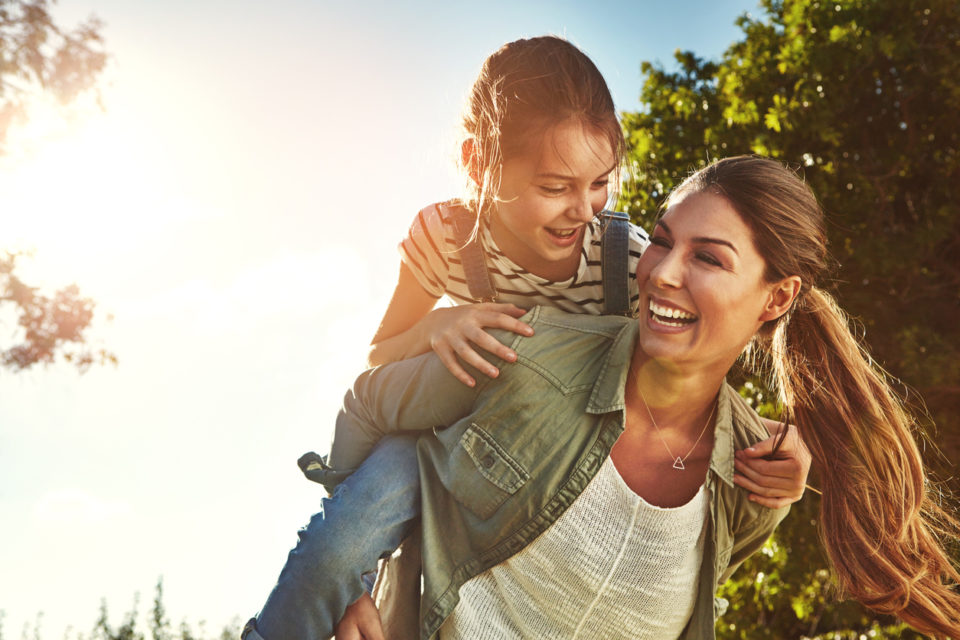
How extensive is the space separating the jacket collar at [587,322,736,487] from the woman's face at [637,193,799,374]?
0.45 ft

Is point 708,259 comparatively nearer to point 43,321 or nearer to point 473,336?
point 473,336

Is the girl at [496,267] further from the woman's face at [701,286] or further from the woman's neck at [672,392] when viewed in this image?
the woman's face at [701,286]

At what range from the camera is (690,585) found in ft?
8.67

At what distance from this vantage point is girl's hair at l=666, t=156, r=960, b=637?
8.48 feet

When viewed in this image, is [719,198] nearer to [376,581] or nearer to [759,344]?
[759,344]

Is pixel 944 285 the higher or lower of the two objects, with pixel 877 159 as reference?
lower

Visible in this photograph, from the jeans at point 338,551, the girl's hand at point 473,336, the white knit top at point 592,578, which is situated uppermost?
the girl's hand at point 473,336

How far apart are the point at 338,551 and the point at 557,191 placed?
145 centimetres

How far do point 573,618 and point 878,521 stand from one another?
1050 mm

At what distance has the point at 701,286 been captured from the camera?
2447mm

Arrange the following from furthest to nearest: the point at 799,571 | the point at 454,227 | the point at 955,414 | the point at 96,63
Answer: the point at 96,63
the point at 799,571
the point at 955,414
the point at 454,227

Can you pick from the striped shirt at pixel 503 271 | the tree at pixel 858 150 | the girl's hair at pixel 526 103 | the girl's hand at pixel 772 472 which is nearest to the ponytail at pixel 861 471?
the girl's hand at pixel 772 472

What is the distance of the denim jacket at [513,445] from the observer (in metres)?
2.49

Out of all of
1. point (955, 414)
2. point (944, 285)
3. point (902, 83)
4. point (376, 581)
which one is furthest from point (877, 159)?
point (376, 581)
